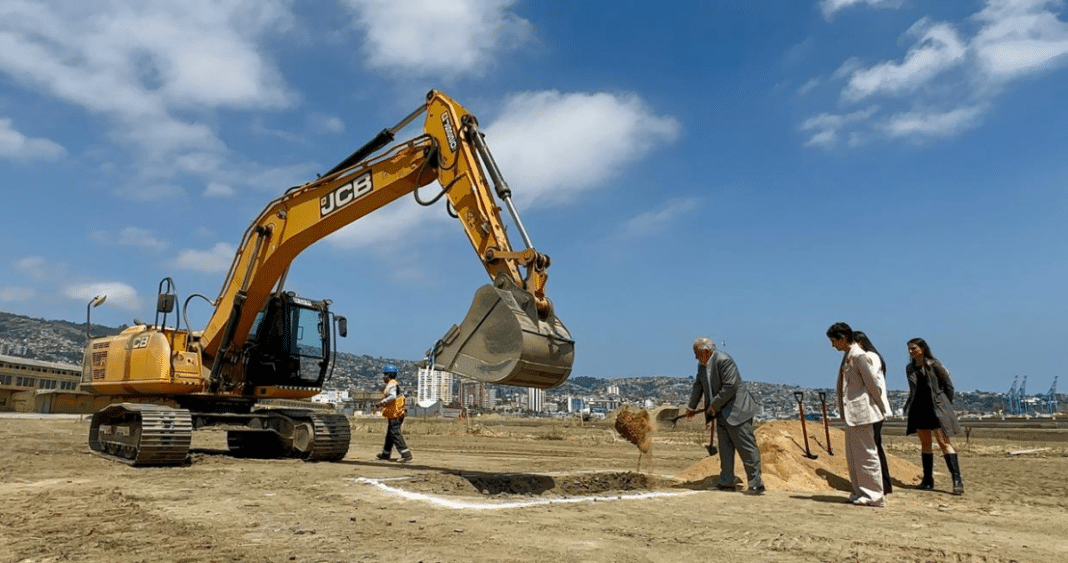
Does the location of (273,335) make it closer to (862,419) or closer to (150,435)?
(150,435)

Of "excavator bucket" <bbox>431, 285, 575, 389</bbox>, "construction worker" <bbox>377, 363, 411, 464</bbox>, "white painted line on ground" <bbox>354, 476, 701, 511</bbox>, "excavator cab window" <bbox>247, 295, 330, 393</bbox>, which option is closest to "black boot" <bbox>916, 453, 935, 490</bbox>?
"white painted line on ground" <bbox>354, 476, 701, 511</bbox>

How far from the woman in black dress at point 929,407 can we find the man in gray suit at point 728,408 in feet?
6.56

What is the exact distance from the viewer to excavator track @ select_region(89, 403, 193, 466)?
10016mm

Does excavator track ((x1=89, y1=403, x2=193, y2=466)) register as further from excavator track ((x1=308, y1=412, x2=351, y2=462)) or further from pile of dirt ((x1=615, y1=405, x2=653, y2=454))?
pile of dirt ((x1=615, y1=405, x2=653, y2=454))

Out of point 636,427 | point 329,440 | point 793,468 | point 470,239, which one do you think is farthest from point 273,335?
point 793,468

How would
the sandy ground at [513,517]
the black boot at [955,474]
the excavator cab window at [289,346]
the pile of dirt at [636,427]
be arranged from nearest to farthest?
the sandy ground at [513,517] < the black boot at [955,474] < the pile of dirt at [636,427] < the excavator cab window at [289,346]

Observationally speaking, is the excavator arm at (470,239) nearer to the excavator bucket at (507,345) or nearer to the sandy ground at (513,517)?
the excavator bucket at (507,345)

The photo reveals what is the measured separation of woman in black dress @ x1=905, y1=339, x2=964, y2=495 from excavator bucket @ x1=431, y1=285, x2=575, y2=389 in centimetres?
406

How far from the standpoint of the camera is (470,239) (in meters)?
9.12

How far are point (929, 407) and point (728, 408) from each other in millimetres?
2387

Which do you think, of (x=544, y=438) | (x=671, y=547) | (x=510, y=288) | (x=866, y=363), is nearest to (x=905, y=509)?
(x=866, y=363)

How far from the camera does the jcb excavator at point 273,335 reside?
9.66m

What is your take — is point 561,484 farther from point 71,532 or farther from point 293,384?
point 293,384

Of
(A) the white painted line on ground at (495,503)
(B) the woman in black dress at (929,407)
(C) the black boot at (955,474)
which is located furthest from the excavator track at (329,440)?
(C) the black boot at (955,474)
